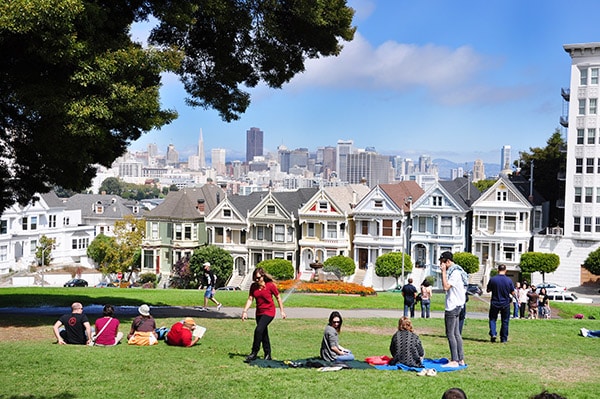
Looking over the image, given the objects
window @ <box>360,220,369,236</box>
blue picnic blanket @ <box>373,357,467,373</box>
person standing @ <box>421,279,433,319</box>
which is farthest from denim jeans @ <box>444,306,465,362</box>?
window @ <box>360,220,369,236</box>

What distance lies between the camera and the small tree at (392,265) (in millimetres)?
62781

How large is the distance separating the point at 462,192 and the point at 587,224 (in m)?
12.2

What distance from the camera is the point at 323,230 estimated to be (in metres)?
67.6

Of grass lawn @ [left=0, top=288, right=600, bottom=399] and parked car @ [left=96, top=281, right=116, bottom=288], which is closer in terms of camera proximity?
grass lawn @ [left=0, top=288, right=600, bottom=399]

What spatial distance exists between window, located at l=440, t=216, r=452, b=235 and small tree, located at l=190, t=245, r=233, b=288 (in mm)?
20467

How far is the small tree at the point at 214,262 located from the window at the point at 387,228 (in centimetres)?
1515

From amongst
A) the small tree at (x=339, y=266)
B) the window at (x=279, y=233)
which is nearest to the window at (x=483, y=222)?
the small tree at (x=339, y=266)

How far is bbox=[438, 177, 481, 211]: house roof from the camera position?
66.2 meters

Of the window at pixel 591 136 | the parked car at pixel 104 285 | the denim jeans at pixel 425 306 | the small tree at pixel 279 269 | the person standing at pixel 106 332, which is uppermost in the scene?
the window at pixel 591 136

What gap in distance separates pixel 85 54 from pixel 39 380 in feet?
25.4

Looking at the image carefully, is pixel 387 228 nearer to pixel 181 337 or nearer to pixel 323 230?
pixel 323 230

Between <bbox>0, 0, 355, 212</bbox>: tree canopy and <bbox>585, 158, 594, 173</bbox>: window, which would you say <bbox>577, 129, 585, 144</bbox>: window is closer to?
<bbox>585, 158, 594, 173</bbox>: window

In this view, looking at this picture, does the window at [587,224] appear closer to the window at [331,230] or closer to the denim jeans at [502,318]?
Answer: the window at [331,230]

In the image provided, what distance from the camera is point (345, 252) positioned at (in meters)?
67.7
